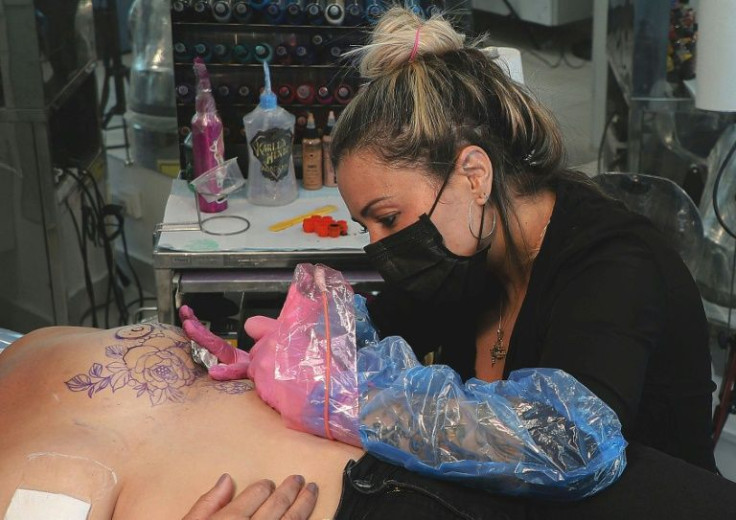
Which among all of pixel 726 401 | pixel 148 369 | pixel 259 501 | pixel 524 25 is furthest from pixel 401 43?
pixel 524 25

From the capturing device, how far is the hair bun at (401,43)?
1.49m

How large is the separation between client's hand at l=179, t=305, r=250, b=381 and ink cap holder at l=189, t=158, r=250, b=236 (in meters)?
0.55

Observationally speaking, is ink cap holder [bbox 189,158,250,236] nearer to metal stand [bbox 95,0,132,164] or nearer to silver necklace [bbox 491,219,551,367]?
silver necklace [bbox 491,219,551,367]

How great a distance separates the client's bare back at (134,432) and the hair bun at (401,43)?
573 mm

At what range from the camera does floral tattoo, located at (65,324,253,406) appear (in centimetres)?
135

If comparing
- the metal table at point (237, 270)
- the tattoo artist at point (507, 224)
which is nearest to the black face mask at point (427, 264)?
the tattoo artist at point (507, 224)

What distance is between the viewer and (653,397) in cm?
139

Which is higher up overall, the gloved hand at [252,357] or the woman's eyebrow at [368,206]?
the woman's eyebrow at [368,206]

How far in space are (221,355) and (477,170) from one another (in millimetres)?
522

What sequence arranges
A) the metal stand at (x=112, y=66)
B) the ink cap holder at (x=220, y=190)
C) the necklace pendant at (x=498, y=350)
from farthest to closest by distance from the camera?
the metal stand at (x=112, y=66)
the ink cap holder at (x=220, y=190)
the necklace pendant at (x=498, y=350)

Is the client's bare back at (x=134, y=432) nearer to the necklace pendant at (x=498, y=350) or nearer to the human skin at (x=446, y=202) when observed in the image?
the human skin at (x=446, y=202)

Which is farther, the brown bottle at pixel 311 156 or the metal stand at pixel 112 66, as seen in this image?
the metal stand at pixel 112 66

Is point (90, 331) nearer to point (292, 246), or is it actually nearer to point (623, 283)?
point (292, 246)

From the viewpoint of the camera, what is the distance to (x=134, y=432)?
1.30m
